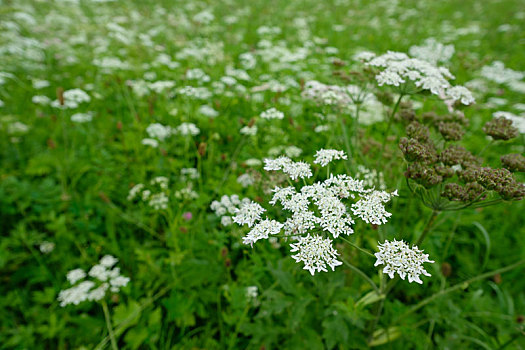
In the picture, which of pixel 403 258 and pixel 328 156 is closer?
pixel 403 258

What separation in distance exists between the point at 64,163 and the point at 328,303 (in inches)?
140

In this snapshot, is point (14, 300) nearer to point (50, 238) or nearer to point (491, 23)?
point (50, 238)

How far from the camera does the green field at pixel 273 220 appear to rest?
200 centimetres

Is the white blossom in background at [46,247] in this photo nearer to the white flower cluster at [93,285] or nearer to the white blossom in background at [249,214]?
the white flower cluster at [93,285]

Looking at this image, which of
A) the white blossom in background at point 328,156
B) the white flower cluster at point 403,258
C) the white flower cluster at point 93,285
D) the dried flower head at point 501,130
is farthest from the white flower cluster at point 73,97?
the dried flower head at point 501,130

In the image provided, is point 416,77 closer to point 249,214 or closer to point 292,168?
point 292,168

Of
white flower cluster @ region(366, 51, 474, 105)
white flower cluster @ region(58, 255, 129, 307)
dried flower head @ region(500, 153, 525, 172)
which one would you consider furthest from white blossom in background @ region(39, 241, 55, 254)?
dried flower head @ region(500, 153, 525, 172)

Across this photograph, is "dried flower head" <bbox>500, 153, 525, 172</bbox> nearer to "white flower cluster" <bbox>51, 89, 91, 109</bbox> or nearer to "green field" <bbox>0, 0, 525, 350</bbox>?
"green field" <bbox>0, 0, 525, 350</bbox>

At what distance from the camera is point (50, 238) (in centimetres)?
339

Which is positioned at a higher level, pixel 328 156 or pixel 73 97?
pixel 328 156

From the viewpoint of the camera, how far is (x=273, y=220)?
5.52ft

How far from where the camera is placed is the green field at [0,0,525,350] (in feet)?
6.55

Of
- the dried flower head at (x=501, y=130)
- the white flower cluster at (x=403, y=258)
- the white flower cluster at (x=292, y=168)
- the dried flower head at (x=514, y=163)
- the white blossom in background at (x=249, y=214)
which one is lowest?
the white blossom in background at (x=249, y=214)

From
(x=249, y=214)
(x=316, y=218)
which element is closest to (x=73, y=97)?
(x=249, y=214)
